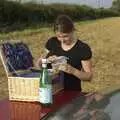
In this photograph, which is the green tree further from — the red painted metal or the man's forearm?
the red painted metal

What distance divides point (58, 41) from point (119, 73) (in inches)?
217

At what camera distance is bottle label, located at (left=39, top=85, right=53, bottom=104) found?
2.59 m

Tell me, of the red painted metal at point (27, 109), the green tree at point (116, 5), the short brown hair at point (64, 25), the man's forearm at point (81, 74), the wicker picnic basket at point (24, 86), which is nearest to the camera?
the red painted metal at point (27, 109)

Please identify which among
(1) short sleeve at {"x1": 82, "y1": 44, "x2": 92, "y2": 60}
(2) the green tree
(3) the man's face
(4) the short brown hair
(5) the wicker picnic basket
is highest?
(4) the short brown hair

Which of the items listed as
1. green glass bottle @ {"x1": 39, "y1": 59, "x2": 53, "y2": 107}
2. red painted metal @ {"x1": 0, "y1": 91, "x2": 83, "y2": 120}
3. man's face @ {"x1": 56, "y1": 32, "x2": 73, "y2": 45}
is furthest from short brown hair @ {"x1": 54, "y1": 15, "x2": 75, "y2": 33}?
green glass bottle @ {"x1": 39, "y1": 59, "x2": 53, "y2": 107}

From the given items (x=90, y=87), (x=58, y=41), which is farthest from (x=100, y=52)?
(x=58, y=41)

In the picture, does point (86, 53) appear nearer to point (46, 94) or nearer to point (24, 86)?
point (24, 86)

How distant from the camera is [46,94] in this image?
260 centimetres

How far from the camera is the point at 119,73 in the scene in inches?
351

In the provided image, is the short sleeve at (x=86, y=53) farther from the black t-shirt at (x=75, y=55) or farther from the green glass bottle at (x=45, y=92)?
the green glass bottle at (x=45, y=92)

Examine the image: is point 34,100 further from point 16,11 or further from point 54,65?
point 16,11

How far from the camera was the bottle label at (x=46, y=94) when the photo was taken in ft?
8.51

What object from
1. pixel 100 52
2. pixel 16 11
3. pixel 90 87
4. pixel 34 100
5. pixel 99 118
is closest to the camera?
pixel 99 118

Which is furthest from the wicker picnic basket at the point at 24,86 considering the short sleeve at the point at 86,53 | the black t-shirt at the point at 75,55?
the short sleeve at the point at 86,53
